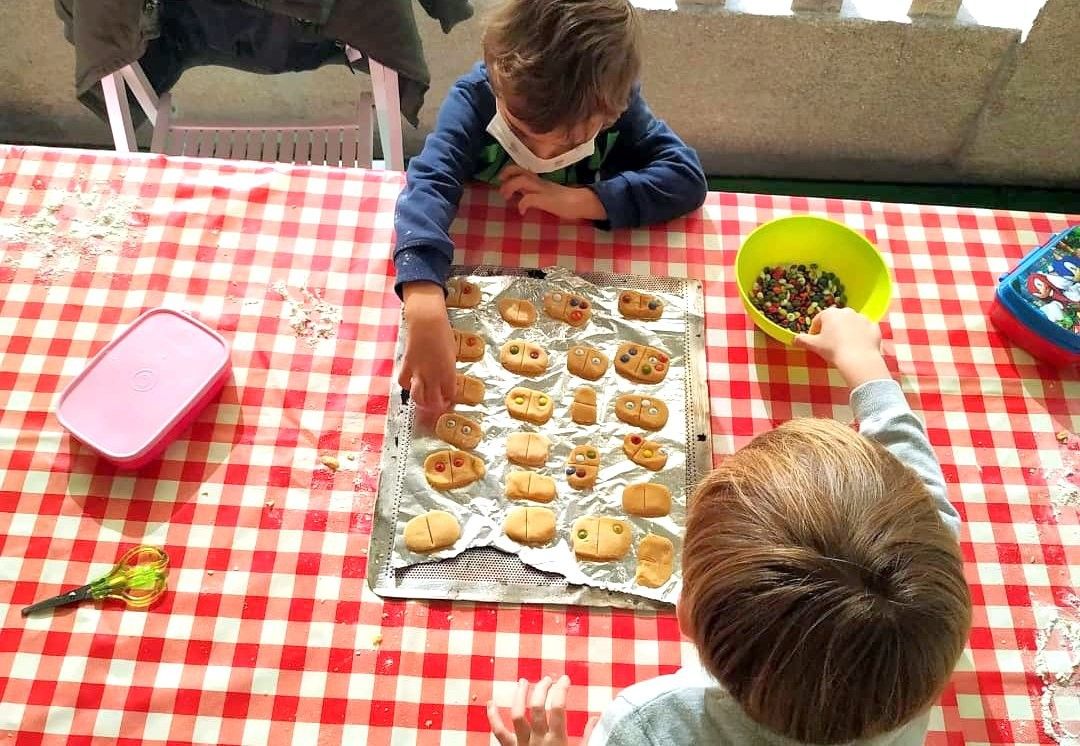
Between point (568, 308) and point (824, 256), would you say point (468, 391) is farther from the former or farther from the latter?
point (824, 256)

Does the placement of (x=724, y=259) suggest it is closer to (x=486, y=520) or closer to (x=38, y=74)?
(x=486, y=520)

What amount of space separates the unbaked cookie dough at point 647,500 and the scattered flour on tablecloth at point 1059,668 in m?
0.49

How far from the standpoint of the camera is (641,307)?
4.19 feet

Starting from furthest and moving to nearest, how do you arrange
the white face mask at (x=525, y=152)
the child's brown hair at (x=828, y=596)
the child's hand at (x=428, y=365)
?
the white face mask at (x=525, y=152)
the child's hand at (x=428, y=365)
the child's brown hair at (x=828, y=596)

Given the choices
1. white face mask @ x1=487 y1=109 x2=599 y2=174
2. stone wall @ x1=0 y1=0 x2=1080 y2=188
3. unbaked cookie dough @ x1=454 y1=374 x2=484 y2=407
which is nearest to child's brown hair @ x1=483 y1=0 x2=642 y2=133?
white face mask @ x1=487 y1=109 x2=599 y2=174

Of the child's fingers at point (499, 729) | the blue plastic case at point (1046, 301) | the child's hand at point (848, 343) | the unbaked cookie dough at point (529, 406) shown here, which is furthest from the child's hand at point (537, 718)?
the blue plastic case at point (1046, 301)

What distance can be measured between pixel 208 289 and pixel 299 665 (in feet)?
1.88

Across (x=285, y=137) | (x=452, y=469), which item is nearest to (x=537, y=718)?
(x=452, y=469)

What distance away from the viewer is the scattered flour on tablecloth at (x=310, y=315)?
1240 millimetres

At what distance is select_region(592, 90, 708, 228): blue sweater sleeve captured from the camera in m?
1.31

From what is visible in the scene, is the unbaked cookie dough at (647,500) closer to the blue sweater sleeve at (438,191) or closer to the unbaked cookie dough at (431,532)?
the unbaked cookie dough at (431,532)

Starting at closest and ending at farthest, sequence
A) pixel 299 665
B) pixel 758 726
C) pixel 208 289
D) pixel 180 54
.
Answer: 1. pixel 758 726
2. pixel 299 665
3. pixel 208 289
4. pixel 180 54

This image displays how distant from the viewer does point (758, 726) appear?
2.69 feet

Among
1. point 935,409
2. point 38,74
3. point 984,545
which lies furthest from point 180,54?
point 984,545
